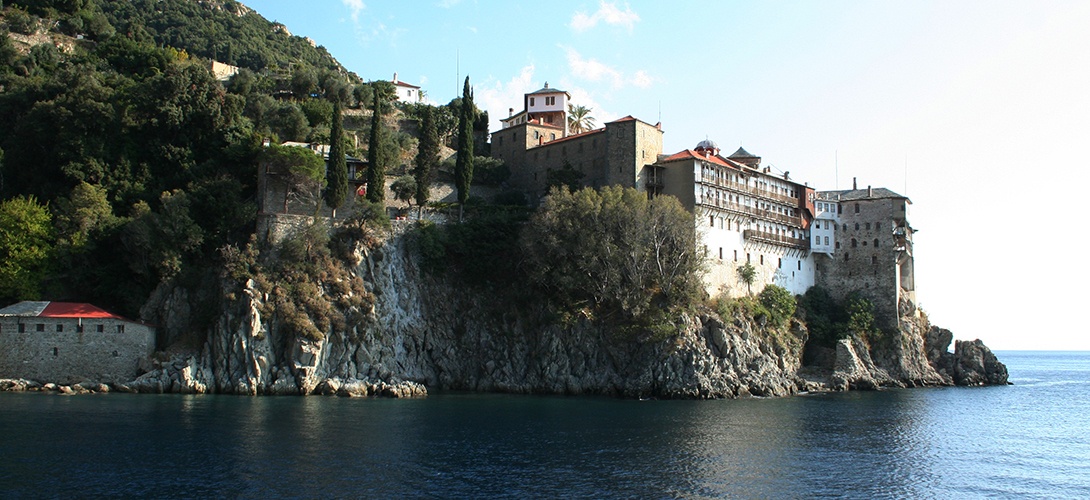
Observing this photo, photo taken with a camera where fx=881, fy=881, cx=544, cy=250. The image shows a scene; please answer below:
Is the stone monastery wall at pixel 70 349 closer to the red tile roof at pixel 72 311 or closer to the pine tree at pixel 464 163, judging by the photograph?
the red tile roof at pixel 72 311

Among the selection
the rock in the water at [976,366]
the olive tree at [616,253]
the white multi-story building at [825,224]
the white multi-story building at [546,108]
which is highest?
the white multi-story building at [546,108]

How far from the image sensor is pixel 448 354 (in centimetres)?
5569

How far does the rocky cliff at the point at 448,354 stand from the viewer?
4866cm

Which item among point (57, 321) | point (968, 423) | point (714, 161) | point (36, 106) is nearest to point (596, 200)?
point (714, 161)

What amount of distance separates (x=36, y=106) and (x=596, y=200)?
1448 inches

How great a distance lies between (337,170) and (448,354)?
13.5m

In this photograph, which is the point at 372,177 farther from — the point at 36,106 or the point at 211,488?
the point at 211,488

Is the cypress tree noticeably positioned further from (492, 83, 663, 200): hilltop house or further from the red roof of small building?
the red roof of small building

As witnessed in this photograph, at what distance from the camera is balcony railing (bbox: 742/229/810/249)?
6581 centimetres

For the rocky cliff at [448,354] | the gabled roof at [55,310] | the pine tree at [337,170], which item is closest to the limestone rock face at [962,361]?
the rocky cliff at [448,354]

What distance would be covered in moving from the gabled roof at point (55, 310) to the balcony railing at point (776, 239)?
4278 cm

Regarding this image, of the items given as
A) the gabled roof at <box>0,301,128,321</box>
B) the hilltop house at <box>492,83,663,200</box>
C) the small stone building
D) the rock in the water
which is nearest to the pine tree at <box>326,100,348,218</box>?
the small stone building

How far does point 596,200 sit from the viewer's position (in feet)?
178

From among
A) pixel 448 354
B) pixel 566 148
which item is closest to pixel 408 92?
pixel 566 148
